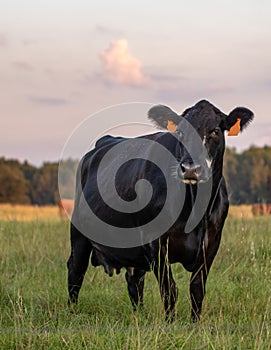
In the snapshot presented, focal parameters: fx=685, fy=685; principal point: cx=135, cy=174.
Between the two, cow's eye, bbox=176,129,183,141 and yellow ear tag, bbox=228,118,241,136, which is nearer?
cow's eye, bbox=176,129,183,141

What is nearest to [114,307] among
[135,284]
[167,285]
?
[135,284]

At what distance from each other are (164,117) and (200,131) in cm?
62

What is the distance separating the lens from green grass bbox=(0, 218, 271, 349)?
16.2ft

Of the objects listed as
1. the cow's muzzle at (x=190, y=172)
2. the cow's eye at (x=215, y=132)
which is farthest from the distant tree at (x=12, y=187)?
the cow's muzzle at (x=190, y=172)

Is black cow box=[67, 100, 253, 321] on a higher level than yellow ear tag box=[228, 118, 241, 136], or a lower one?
lower

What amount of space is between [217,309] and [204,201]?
47.7 inches

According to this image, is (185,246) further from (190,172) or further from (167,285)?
(190,172)

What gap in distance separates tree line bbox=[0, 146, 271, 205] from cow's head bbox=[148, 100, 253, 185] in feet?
118

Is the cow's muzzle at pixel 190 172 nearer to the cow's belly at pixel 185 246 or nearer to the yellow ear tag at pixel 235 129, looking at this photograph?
the cow's belly at pixel 185 246

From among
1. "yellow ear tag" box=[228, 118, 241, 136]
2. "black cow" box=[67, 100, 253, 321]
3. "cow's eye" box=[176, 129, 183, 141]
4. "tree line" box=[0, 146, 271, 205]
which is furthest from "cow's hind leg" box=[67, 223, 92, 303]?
"tree line" box=[0, 146, 271, 205]

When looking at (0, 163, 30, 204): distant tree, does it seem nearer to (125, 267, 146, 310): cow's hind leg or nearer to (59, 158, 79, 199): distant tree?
(59, 158, 79, 199): distant tree

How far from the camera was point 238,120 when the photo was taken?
632 centimetres

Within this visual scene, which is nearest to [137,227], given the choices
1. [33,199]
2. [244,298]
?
[244,298]

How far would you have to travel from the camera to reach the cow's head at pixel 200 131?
18.6 ft
